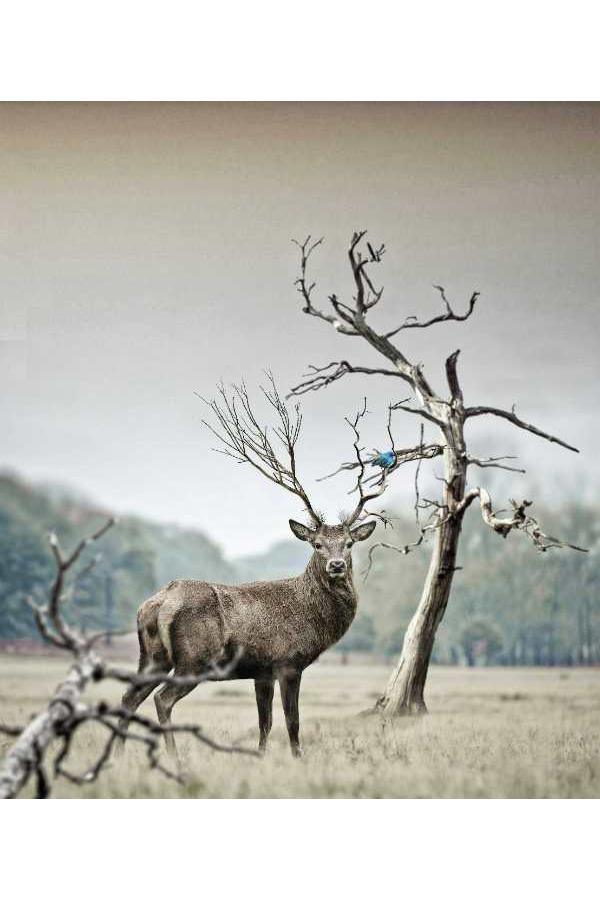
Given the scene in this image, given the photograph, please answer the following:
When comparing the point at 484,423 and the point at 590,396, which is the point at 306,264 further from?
the point at 590,396

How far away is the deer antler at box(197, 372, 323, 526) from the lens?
544 centimetres

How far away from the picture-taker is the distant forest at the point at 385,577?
22.5 ft

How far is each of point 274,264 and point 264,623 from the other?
7.50 ft

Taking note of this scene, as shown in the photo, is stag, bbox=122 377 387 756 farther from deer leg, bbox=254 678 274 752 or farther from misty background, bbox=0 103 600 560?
misty background, bbox=0 103 600 560

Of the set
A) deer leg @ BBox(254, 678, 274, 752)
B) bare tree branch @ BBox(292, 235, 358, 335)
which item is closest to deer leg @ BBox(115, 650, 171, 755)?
deer leg @ BBox(254, 678, 274, 752)

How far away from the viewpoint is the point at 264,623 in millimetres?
5203

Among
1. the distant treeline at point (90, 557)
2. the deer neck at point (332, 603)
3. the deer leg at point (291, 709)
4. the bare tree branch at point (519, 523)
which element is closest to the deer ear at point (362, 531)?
the deer neck at point (332, 603)

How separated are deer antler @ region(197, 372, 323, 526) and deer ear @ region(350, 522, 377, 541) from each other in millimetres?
176

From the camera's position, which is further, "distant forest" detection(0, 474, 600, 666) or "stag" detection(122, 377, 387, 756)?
"distant forest" detection(0, 474, 600, 666)

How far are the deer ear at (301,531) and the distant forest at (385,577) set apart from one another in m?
1.39

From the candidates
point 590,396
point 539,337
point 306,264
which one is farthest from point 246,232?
point 590,396

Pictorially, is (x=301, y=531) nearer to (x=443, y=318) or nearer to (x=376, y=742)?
(x=376, y=742)

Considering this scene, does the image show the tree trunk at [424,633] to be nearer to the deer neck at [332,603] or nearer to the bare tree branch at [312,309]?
the deer neck at [332,603]

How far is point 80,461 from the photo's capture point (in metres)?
6.72
